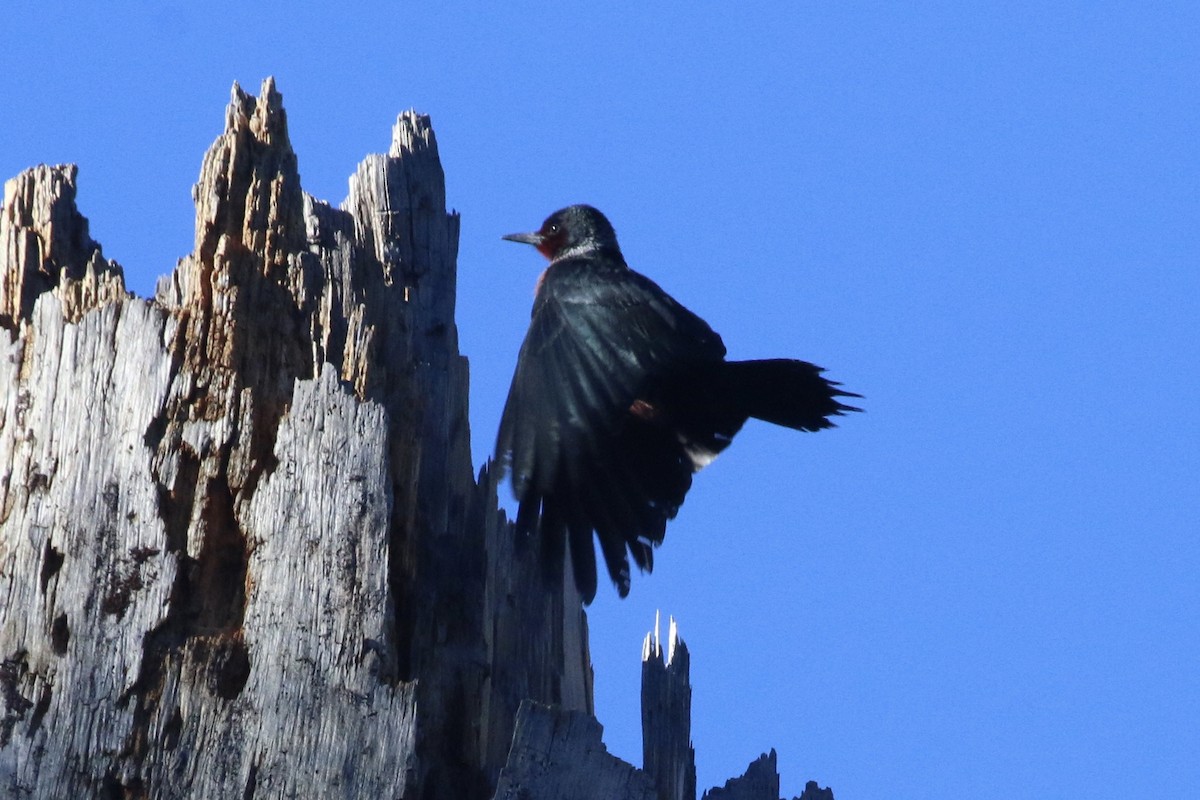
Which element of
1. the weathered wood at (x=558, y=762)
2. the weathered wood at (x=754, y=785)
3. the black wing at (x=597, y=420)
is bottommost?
the weathered wood at (x=558, y=762)

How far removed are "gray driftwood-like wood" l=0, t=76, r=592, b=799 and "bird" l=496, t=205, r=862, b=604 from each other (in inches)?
17.6

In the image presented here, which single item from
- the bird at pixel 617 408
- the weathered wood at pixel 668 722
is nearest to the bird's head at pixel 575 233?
the bird at pixel 617 408

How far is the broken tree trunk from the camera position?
13.4 ft

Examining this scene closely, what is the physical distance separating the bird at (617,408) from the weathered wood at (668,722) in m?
0.40

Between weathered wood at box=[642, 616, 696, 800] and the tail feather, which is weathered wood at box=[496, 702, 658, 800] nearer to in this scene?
weathered wood at box=[642, 616, 696, 800]

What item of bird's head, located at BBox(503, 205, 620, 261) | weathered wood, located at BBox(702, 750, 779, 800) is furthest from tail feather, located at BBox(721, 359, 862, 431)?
weathered wood, located at BBox(702, 750, 779, 800)

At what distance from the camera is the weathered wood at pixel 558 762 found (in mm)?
3945

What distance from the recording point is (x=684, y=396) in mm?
6660

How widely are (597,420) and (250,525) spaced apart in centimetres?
184

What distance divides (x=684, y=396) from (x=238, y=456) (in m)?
2.58

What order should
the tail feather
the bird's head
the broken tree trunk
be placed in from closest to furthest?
the broken tree trunk
the tail feather
the bird's head

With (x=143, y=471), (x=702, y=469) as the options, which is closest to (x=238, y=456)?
(x=143, y=471)

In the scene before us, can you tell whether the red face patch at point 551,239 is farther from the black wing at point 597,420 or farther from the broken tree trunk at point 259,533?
the broken tree trunk at point 259,533

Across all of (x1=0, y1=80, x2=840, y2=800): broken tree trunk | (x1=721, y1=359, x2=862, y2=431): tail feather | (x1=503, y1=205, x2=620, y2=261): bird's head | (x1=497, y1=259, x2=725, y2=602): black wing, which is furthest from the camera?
(x1=503, y1=205, x2=620, y2=261): bird's head
